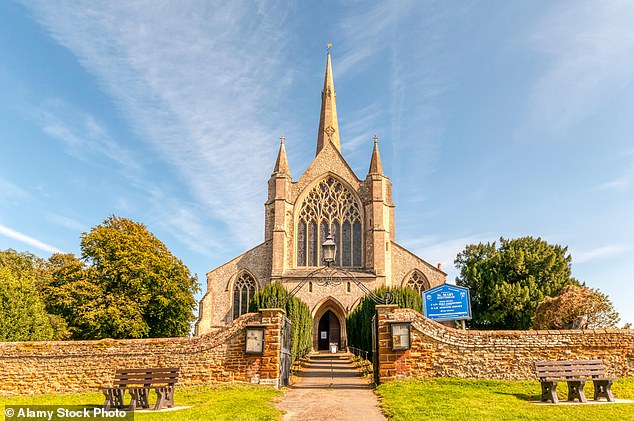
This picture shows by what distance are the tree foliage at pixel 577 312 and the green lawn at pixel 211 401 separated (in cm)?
1973

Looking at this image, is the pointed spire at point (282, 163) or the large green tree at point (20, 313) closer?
the large green tree at point (20, 313)

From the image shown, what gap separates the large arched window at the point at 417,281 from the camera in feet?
119

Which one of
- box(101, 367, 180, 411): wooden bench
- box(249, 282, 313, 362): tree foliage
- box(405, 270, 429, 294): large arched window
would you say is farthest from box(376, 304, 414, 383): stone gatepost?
box(405, 270, 429, 294): large arched window

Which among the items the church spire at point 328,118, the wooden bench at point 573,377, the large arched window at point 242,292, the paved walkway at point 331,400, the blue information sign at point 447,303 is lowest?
the paved walkway at point 331,400

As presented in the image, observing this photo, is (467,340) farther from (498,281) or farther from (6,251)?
(6,251)

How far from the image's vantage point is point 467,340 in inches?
560

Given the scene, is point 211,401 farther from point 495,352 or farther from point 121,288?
point 121,288

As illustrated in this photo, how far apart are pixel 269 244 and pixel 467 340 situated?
81.8ft

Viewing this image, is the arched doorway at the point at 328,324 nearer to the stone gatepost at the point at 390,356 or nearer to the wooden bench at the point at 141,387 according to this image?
the stone gatepost at the point at 390,356

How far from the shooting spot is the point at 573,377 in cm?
1133

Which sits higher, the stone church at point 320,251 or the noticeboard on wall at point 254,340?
the stone church at point 320,251

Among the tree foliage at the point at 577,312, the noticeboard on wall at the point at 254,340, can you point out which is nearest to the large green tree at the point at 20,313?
the noticeboard on wall at the point at 254,340

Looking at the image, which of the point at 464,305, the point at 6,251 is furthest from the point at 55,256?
the point at 464,305

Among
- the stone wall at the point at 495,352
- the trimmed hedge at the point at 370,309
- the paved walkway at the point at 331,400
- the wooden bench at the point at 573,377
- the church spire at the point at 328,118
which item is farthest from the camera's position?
the church spire at the point at 328,118
